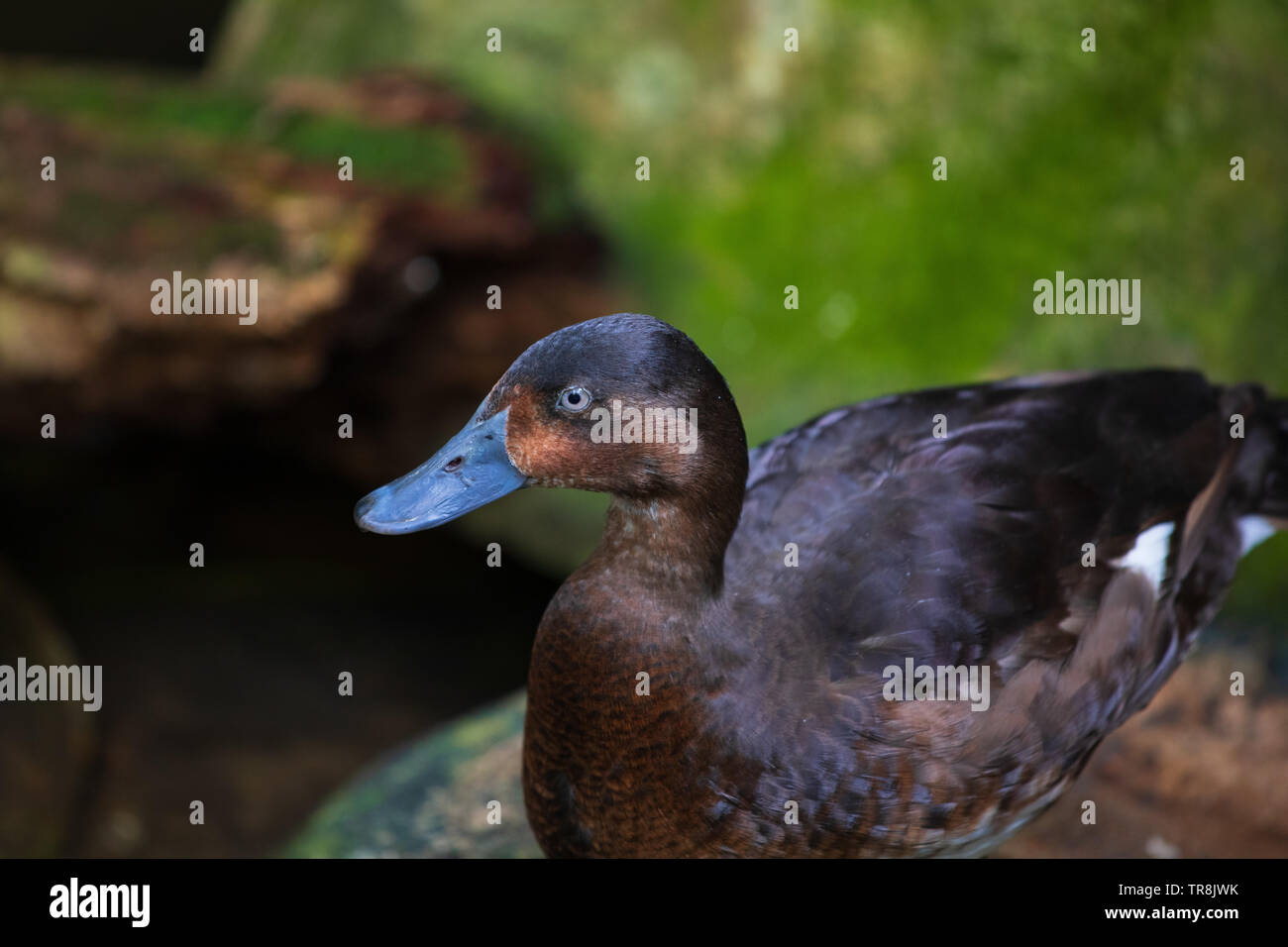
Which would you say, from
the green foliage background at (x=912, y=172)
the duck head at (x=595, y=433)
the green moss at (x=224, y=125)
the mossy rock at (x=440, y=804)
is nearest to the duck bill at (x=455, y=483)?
the duck head at (x=595, y=433)

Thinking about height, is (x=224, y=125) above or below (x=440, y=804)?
above

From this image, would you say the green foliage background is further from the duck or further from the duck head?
the duck head

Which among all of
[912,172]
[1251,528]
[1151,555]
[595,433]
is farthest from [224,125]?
[1251,528]

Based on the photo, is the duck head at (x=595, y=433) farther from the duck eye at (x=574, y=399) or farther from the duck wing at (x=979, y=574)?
the duck wing at (x=979, y=574)

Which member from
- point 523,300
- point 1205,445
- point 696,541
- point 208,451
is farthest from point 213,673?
point 1205,445

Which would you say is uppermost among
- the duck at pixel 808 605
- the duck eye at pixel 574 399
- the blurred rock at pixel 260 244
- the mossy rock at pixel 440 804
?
the blurred rock at pixel 260 244

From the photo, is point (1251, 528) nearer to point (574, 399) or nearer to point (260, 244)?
point (574, 399)
